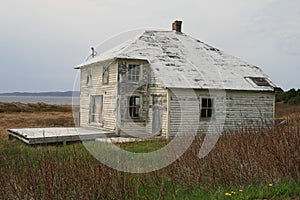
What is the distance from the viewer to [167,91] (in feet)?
65.0

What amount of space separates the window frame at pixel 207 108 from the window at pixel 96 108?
20.5ft

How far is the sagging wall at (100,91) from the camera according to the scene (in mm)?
21266

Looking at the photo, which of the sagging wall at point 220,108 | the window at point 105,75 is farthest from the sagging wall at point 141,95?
the window at point 105,75

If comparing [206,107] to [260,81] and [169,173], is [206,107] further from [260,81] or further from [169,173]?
[169,173]

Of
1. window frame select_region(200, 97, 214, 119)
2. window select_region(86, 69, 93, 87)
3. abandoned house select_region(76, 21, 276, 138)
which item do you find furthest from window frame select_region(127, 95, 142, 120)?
window select_region(86, 69, 93, 87)

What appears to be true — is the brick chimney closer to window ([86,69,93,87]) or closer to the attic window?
the attic window

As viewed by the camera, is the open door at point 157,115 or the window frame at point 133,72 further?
the window frame at point 133,72

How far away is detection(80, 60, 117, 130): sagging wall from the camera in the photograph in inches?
837

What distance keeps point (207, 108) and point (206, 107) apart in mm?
97

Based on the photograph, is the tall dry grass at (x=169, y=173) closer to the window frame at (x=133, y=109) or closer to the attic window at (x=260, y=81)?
the window frame at (x=133, y=109)

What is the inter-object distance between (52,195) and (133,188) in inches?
67.4

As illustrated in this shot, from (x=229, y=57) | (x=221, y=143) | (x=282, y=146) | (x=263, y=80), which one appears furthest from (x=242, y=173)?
(x=229, y=57)

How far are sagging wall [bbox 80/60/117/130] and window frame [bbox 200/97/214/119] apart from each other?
493cm

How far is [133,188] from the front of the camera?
7086mm
